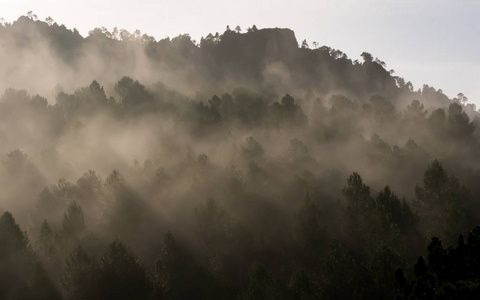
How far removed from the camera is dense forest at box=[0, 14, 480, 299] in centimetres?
6084

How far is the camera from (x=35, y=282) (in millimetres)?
64312

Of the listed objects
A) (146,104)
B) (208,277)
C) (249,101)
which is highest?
(146,104)

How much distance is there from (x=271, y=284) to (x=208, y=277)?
14.1 metres

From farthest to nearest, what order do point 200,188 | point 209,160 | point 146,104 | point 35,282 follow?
point 146,104, point 209,160, point 200,188, point 35,282

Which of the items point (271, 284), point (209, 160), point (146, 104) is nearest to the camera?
point (271, 284)

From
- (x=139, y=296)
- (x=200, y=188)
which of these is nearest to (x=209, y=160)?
(x=200, y=188)

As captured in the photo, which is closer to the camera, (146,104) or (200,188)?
(200,188)

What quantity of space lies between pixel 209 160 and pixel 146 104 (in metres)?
48.6

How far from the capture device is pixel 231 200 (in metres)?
89.3

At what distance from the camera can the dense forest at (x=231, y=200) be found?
60.8m

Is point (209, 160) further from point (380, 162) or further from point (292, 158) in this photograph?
point (380, 162)

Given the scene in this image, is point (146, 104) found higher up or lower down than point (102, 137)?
higher up

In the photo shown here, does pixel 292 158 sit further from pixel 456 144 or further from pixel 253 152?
pixel 456 144

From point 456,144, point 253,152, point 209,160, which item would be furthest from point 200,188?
point 456,144
